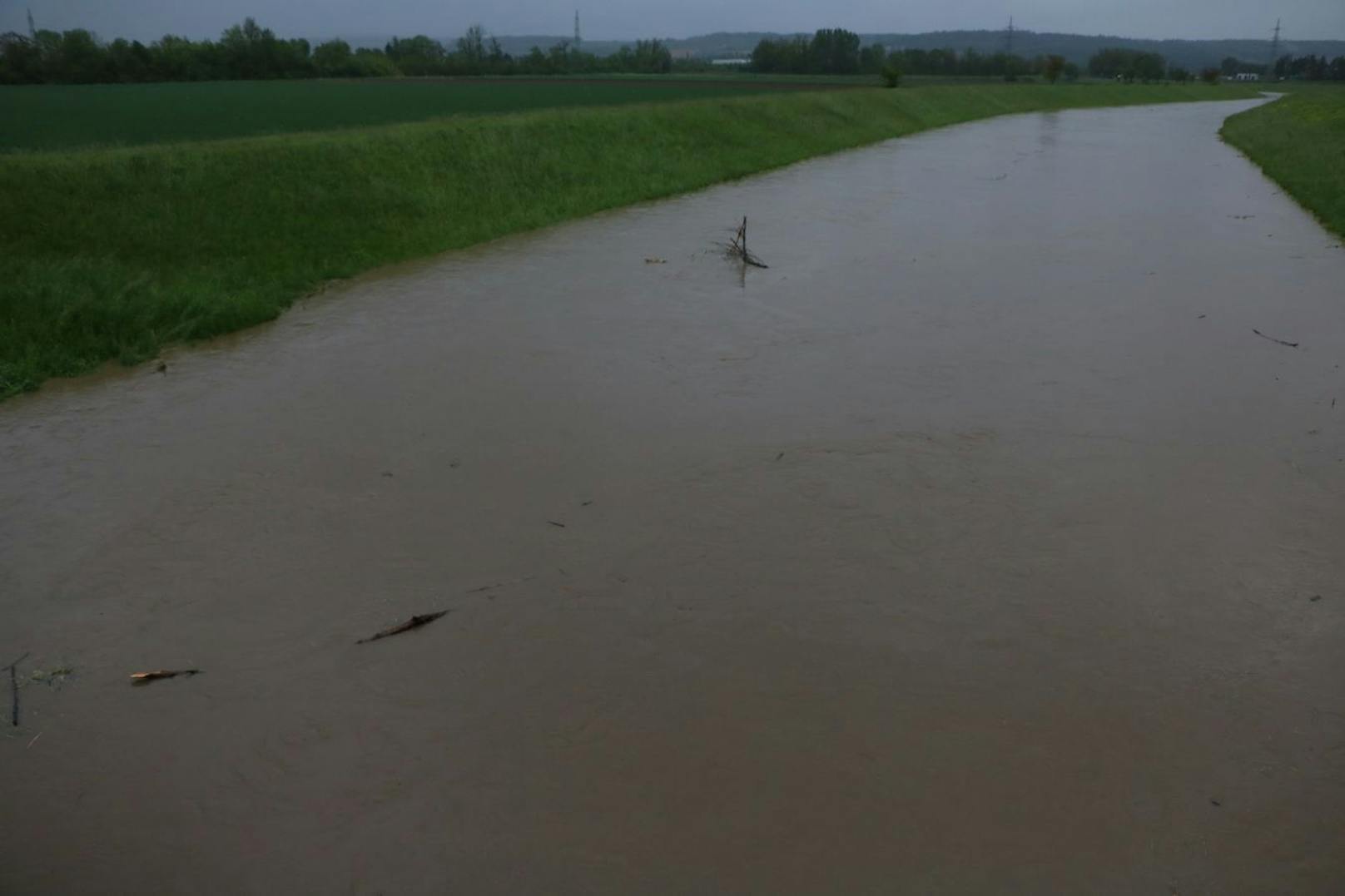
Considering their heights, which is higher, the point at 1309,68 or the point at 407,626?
the point at 1309,68

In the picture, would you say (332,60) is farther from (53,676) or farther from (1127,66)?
(1127,66)

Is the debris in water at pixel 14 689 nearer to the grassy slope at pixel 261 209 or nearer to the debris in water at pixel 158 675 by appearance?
Answer: the debris in water at pixel 158 675

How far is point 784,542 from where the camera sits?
19.6ft

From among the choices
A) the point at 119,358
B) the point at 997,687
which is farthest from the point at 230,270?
the point at 997,687

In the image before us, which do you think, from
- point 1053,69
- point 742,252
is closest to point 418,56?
point 1053,69

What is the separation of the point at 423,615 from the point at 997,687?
2890 mm

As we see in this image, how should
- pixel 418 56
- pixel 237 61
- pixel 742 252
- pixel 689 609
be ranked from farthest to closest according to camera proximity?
pixel 418 56 → pixel 237 61 → pixel 742 252 → pixel 689 609

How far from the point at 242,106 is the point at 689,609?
2655 cm

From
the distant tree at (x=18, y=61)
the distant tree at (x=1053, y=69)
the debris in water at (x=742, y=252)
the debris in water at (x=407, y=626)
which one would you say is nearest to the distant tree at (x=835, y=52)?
the distant tree at (x=1053, y=69)

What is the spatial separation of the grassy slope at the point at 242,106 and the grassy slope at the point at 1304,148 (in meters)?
18.0

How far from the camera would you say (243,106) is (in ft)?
88.4

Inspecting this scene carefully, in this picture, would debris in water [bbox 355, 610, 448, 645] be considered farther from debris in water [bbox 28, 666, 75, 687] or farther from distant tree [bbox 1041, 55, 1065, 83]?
distant tree [bbox 1041, 55, 1065, 83]

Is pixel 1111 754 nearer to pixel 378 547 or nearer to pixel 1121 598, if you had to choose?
pixel 1121 598

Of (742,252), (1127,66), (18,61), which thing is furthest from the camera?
(1127,66)
